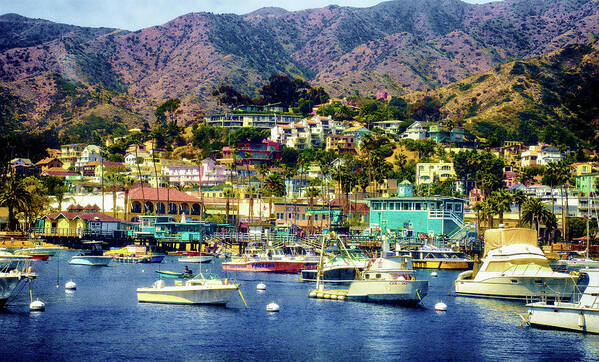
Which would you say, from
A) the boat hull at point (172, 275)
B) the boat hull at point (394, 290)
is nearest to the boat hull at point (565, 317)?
the boat hull at point (394, 290)

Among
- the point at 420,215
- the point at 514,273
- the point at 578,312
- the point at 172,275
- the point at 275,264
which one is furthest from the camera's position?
the point at 420,215

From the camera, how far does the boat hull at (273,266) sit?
116062 millimetres

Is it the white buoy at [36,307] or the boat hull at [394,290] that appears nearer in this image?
the white buoy at [36,307]

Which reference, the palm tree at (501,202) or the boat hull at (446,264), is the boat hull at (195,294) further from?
the palm tree at (501,202)

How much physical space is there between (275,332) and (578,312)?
23.7 metres

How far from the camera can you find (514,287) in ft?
269

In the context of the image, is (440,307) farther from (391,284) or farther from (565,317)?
(565,317)

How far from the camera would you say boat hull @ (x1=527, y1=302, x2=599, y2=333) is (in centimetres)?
5862

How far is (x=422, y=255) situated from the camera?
132125 millimetres

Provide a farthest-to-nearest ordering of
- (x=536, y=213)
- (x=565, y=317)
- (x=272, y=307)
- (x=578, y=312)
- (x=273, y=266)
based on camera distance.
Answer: (x=536, y=213)
(x=273, y=266)
(x=272, y=307)
(x=565, y=317)
(x=578, y=312)

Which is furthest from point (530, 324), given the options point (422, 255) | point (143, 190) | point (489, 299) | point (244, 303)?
point (143, 190)

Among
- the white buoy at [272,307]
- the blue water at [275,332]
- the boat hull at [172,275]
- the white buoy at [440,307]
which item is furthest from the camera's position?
the boat hull at [172,275]

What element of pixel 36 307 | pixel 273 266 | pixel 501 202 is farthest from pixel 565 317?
pixel 501 202

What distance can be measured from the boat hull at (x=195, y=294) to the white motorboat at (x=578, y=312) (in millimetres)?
27954
